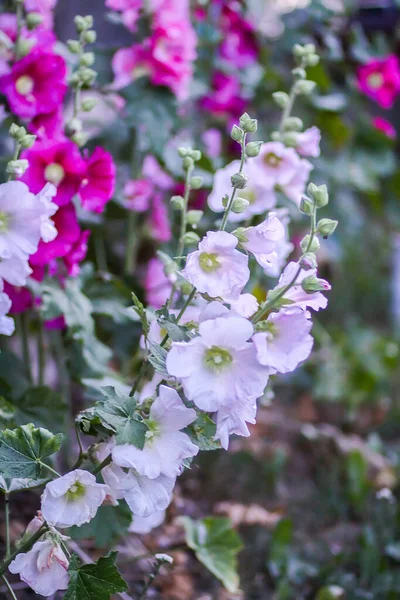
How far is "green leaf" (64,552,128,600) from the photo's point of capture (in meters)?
0.91

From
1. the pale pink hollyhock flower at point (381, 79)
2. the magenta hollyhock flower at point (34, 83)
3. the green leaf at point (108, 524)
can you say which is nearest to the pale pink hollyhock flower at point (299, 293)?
the green leaf at point (108, 524)

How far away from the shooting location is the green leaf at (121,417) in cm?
87

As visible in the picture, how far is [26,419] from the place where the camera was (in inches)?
49.6

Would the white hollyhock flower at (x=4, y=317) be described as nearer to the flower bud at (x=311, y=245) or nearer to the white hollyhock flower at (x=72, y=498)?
the white hollyhock flower at (x=72, y=498)

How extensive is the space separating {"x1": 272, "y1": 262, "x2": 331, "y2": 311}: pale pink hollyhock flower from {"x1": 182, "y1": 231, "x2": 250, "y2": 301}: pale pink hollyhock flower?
5 centimetres

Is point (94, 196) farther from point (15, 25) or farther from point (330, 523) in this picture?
point (330, 523)

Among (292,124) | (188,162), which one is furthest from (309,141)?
(188,162)

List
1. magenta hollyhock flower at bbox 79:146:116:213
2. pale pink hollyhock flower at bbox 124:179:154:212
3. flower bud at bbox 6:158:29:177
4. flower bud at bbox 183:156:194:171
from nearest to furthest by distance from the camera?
1. flower bud at bbox 6:158:29:177
2. flower bud at bbox 183:156:194:171
3. magenta hollyhock flower at bbox 79:146:116:213
4. pale pink hollyhock flower at bbox 124:179:154:212

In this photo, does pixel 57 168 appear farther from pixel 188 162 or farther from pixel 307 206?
pixel 307 206

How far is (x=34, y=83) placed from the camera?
1269mm

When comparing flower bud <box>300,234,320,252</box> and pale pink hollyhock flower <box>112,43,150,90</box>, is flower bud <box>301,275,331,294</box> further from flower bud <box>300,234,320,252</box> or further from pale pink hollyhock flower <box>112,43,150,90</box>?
pale pink hollyhock flower <box>112,43,150,90</box>

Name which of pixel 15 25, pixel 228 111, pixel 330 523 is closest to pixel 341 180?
pixel 228 111

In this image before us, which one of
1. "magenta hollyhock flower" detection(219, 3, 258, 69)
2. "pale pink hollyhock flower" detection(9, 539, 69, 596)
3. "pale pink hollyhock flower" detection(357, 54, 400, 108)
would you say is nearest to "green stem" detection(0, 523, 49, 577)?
"pale pink hollyhock flower" detection(9, 539, 69, 596)

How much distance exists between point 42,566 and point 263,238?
0.50 meters
